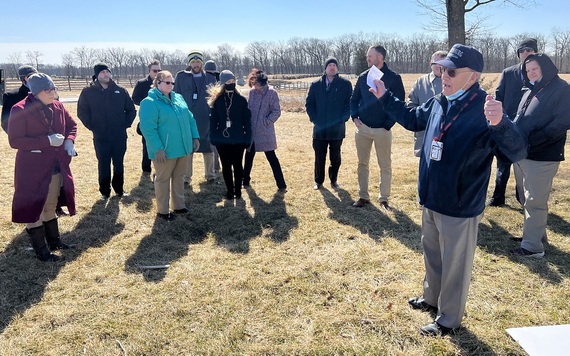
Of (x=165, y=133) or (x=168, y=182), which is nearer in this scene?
(x=165, y=133)

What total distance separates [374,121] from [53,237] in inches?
160

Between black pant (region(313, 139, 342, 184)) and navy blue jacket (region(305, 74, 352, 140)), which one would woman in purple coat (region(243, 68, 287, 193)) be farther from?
black pant (region(313, 139, 342, 184))

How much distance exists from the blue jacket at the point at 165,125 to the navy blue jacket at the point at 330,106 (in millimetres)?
2031

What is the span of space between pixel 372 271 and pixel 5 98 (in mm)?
5161

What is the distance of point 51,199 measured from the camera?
4.29 meters

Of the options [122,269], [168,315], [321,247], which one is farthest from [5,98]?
[321,247]

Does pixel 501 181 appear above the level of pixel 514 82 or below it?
below

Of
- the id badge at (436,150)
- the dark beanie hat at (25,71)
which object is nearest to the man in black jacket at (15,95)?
the dark beanie hat at (25,71)

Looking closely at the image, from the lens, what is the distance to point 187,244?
4.76m

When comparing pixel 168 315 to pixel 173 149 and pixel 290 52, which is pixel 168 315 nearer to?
pixel 173 149

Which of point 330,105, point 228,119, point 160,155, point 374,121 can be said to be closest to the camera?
point 160,155

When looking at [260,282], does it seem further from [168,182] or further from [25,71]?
[25,71]

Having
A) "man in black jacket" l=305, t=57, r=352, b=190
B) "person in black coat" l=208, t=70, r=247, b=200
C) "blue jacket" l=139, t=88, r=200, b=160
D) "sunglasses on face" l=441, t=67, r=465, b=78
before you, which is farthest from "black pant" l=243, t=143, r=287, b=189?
"sunglasses on face" l=441, t=67, r=465, b=78

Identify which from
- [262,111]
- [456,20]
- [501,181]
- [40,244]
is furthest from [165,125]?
[456,20]
